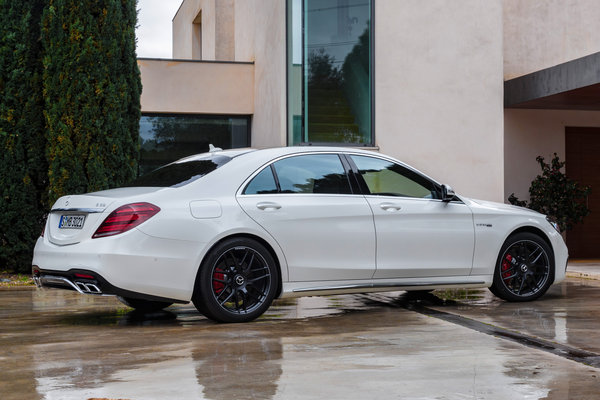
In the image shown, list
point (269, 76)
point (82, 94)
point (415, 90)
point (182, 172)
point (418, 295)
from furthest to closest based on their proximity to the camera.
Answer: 1. point (269, 76)
2. point (415, 90)
3. point (82, 94)
4. point (418, 295)
5. point (182, 172)

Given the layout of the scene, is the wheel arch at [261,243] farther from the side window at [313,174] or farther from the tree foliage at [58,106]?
the tree foliage at [58,106]

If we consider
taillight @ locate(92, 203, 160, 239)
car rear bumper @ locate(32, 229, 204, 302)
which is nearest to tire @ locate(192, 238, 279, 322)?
car rear bumper @ locate(32, 229, 204, 302)

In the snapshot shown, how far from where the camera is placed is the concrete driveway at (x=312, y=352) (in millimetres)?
4633

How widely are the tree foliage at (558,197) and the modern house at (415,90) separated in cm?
66

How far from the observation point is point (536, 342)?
616 centimetres

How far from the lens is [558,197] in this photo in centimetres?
1600

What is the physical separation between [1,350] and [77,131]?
6.24 meters

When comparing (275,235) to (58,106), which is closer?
(275,235)

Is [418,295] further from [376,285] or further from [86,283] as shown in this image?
[86,283]

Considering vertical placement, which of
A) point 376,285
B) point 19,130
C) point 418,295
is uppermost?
point 19,130

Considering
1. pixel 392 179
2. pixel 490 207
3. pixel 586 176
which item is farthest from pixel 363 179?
pixel 586 176

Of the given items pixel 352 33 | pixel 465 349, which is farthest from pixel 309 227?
pixel 352 33

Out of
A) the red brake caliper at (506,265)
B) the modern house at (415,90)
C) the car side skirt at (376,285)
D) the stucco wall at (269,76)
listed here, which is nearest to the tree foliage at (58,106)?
the stucco wall at (269,76)

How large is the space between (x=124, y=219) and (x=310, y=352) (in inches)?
76.7
